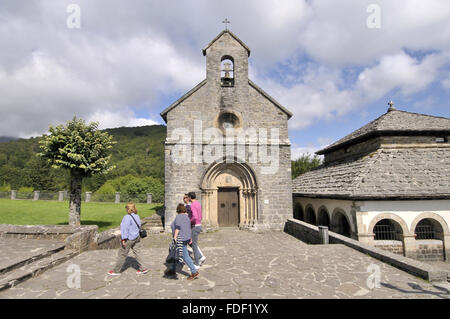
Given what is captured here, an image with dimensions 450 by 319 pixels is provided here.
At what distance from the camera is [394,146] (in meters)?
12.1

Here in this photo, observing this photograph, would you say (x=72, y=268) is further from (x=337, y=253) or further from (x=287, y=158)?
(x=287, y=158)

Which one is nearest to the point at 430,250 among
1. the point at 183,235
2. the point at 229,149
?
the point at 229,149

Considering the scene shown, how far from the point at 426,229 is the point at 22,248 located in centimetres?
1586

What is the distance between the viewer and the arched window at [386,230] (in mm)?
10016


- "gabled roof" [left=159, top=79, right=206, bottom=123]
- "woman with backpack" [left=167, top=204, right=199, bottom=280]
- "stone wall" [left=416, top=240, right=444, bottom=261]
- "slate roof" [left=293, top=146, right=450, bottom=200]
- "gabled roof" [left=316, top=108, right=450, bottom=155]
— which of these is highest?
"gabled roof" [left=159, top=79, right=206, bottom=123]

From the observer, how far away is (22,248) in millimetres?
7418

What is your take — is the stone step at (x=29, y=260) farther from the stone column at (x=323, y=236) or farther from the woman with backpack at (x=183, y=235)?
the stone column at (x=323, y=236)

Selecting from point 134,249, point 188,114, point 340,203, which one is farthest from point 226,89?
point 134,249

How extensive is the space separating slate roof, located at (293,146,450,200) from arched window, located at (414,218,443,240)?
1.50m

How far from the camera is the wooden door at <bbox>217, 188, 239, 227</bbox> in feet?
43.4

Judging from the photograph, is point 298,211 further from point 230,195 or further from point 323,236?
point 323,236

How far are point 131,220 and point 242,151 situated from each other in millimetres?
8564

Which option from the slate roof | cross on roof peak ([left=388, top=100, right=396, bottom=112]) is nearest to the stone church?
the slate roof

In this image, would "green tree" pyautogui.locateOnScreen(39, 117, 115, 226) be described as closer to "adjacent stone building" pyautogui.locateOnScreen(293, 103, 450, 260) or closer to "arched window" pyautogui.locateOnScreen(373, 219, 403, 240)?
"adjacent stone building" pyautogui.locateOnScreen(293, 103, 450, 260)
